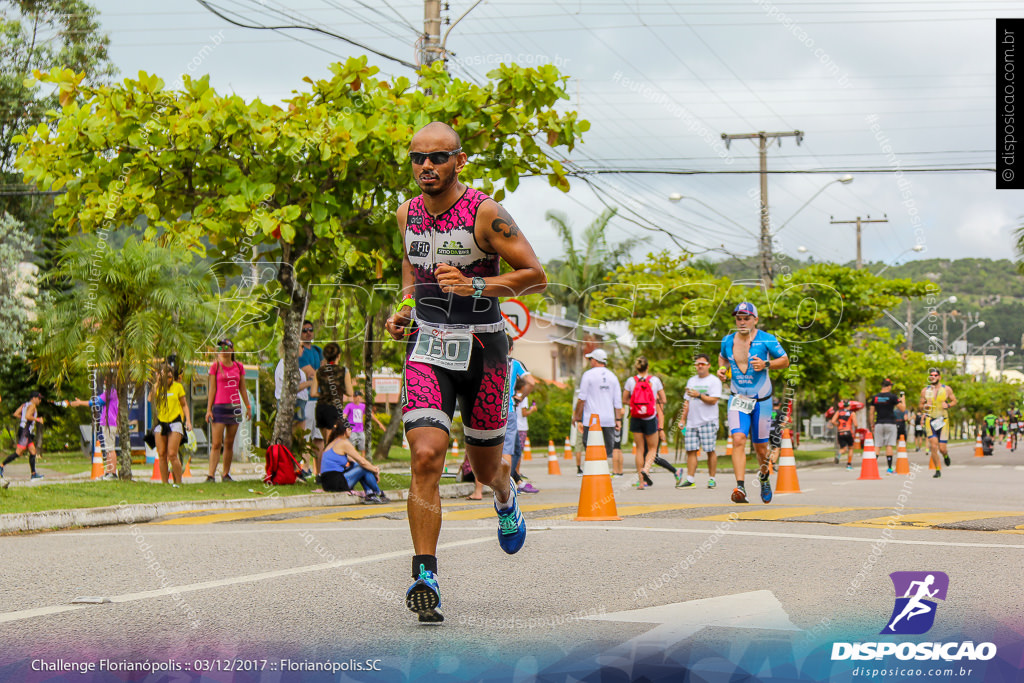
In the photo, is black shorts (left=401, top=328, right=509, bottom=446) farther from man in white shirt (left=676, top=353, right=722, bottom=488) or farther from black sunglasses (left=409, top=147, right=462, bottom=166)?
man in white shirt (left=676, top=353, right=722, bottom=488)

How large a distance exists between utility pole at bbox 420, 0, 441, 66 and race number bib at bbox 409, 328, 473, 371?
13.1 metres

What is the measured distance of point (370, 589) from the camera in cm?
590

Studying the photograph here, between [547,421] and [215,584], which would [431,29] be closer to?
[215,584]

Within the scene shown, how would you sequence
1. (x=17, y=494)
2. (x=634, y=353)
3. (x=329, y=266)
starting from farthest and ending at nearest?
1. (x=634, y=353)
2. (x=329, y=266)
3. (x=17, y=494)

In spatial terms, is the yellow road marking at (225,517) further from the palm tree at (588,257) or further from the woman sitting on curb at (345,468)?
the palm tree at (588,257)

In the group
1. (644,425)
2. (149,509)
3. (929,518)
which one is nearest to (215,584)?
(149,509)

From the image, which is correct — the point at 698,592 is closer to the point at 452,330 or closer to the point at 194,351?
the point at 452,330

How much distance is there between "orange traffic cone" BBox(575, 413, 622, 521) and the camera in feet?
32.5

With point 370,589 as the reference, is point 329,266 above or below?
above

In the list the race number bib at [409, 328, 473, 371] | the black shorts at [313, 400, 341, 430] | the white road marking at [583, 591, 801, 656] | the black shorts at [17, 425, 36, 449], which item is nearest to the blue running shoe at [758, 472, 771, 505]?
the black shorts at [313, 400, 341, 430]

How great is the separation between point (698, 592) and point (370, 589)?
66.4 inches

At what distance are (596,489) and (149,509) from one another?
189 inches

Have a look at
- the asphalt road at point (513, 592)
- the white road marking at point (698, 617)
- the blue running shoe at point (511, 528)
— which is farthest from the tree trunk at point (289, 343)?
the white road marking at point (698, 617)

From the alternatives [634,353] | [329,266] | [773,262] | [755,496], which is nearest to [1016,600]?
[755,496]
